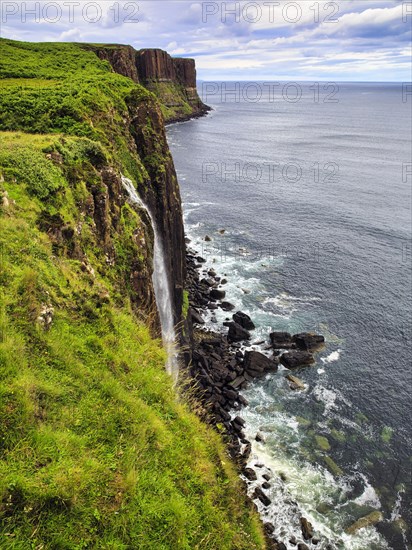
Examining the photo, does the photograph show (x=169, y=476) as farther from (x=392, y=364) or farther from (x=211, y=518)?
(x=392, y=364)

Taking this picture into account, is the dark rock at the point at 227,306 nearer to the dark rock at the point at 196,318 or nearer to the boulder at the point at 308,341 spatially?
the dark rock at the point at 196,318

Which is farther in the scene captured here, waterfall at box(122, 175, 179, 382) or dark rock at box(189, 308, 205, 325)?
dark rock at box(189, 308, 205, 325)

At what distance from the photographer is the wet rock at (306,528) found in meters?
23.9

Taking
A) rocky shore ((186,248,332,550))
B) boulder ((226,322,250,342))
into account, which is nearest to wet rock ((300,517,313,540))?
rocky shore ((186,248,332,550))

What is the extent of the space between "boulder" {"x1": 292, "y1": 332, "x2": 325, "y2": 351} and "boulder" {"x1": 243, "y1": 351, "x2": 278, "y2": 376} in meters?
4.15

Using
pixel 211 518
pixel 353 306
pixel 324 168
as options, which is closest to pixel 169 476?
pixel 211 518

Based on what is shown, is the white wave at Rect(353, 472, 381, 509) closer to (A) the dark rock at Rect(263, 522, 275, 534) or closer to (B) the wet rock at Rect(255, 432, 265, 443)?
(A) the dark rock at Rect(263, 522, 275, 534)

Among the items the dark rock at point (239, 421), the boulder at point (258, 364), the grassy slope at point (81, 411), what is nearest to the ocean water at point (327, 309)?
the boulder at point (258, 364)

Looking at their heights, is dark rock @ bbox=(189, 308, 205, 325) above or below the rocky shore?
above

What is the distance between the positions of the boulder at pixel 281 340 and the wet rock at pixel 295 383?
4419 mm

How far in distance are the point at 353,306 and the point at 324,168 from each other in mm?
69671

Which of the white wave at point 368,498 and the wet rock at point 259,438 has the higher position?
the wet rock at point 259,438

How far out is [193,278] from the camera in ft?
174

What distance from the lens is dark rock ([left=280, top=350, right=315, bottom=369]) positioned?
38.8 meters
